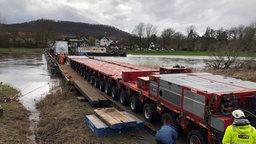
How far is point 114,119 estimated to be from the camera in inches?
309

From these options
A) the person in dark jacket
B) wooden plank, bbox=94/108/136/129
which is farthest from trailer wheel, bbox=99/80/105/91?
the person in dark jacket

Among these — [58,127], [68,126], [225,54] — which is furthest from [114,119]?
[225,54]

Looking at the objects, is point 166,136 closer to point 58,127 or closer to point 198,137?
point 198,137

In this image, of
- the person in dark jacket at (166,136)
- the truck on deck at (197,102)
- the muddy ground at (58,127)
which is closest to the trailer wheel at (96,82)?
the muddy ground at (58,127)

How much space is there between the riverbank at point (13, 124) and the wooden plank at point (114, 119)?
2.34 meters

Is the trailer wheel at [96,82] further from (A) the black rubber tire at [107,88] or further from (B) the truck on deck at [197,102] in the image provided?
(B) the truck on deck at [197,102]

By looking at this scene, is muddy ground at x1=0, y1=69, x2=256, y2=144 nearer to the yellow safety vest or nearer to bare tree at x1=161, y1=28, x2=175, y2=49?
the yellow safety vest

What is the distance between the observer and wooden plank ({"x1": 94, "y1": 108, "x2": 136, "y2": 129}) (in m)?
7.48

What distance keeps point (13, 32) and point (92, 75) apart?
246ft

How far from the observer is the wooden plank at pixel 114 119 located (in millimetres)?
7479

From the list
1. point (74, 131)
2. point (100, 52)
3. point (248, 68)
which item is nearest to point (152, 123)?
point (74, 131)

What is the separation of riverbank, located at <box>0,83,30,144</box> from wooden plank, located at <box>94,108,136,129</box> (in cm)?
234

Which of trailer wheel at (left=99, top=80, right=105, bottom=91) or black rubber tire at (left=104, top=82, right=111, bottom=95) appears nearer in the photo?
black rubber tire at (left=104, top=82, right=111, bottom=95)

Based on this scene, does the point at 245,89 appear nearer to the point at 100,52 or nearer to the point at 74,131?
the point at 74,131
